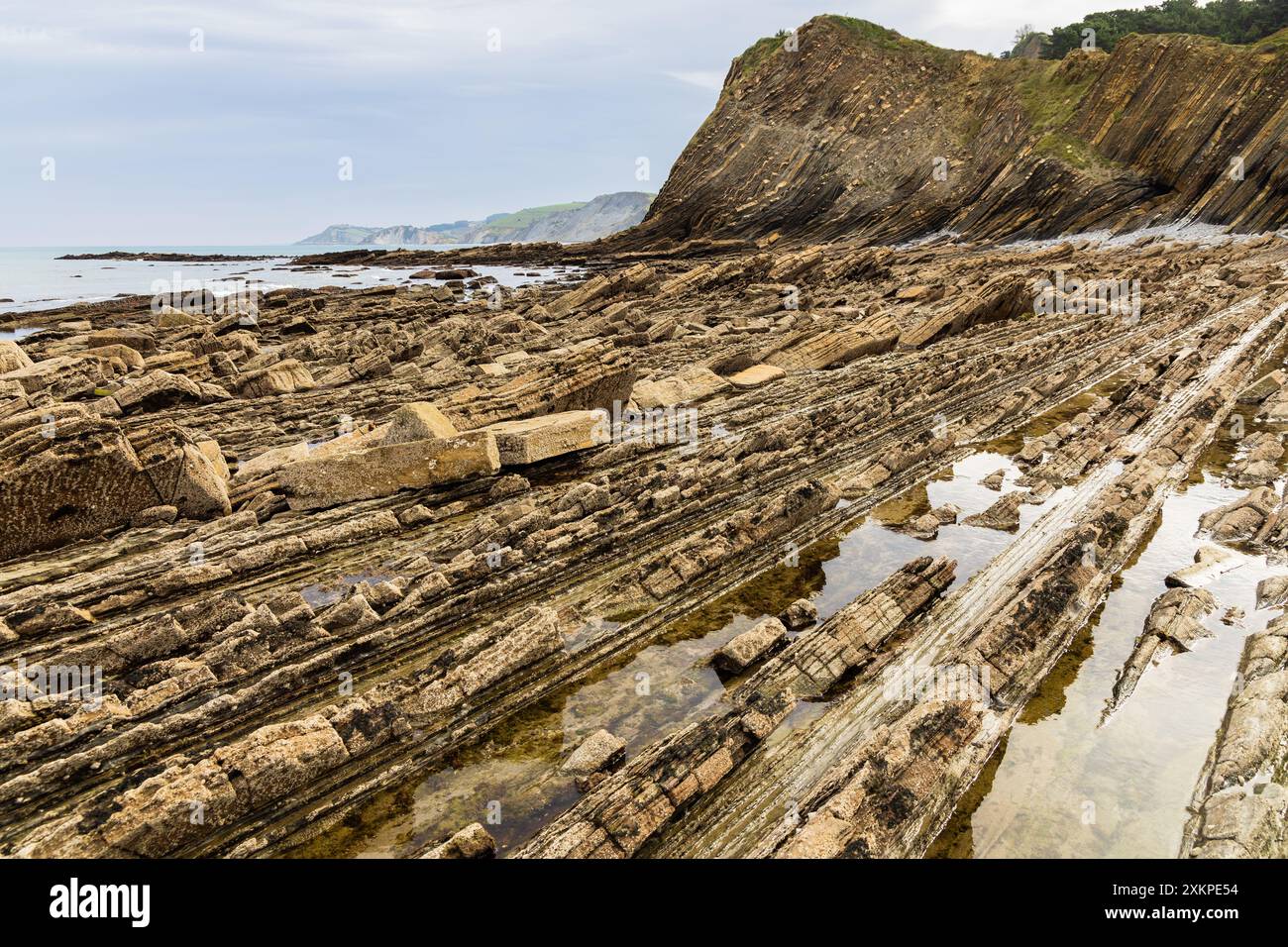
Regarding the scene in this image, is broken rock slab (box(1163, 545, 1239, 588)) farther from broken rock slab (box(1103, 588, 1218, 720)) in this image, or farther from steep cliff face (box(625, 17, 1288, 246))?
steep cliff face (box(625, 17, 1288, 246))

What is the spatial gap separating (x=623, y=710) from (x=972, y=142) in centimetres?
8633

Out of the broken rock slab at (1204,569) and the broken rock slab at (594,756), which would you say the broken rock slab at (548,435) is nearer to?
the broken rock slab at (594,756)

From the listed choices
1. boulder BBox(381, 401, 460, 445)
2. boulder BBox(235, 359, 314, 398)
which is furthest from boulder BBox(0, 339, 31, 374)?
boulder BBox(381, 401, 460, 445)

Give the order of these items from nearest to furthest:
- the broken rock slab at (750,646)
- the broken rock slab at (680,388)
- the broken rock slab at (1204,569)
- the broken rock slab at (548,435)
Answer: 1. the broken rock slab at (750,646)
2. the broken rock slab at (1204,569)
3. the broken rock slab at (548,435)
4. the broken rock slab at (680,388)

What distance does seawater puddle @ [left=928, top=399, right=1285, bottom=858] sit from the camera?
604 centimetres

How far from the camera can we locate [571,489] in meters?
13.0

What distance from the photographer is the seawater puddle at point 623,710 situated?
6.49m

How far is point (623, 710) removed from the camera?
26.3ft

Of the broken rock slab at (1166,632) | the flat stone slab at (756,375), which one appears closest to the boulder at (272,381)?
the flat stone slab at (756,375)

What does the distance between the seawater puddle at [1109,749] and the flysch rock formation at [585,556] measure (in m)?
0.22

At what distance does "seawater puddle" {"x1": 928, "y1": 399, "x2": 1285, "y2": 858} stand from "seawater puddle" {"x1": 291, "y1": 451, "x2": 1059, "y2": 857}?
1889 mm

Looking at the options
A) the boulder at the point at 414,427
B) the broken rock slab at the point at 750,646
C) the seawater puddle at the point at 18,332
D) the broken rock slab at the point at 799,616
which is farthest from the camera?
the seawater puddle at the point at 18,332

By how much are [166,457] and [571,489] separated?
7223 mm
